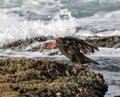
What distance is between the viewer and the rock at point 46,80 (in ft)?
30.8

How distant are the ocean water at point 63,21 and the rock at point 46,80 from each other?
1.09 m

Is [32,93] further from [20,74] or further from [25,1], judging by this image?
[25,1]

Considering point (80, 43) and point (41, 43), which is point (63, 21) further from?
point (80, 43)

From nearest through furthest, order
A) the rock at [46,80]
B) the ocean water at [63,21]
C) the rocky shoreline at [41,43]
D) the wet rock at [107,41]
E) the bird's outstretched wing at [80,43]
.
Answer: the rock at [46,80], the bird's outstretched wing at [80,43], the ocean water at [63,21], the rocky shoreline at [41,43], the wet rock at [107,41]

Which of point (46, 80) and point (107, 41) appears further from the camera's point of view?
point (107, 41)

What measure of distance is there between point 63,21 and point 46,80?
83.7 feet

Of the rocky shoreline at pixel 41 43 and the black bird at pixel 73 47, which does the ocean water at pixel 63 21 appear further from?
the black bird at pixel 73 47

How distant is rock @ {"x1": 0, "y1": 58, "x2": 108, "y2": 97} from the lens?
940 centimetres

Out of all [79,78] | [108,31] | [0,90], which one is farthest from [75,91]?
[108,31]

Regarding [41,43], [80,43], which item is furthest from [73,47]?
[41,43]

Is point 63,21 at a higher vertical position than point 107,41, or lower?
lower

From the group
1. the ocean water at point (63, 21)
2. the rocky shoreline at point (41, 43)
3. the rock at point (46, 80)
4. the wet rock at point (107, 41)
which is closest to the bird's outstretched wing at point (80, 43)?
the ocean water at point (63, 21)

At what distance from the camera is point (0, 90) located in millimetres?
9180

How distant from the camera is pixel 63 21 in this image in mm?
35656
